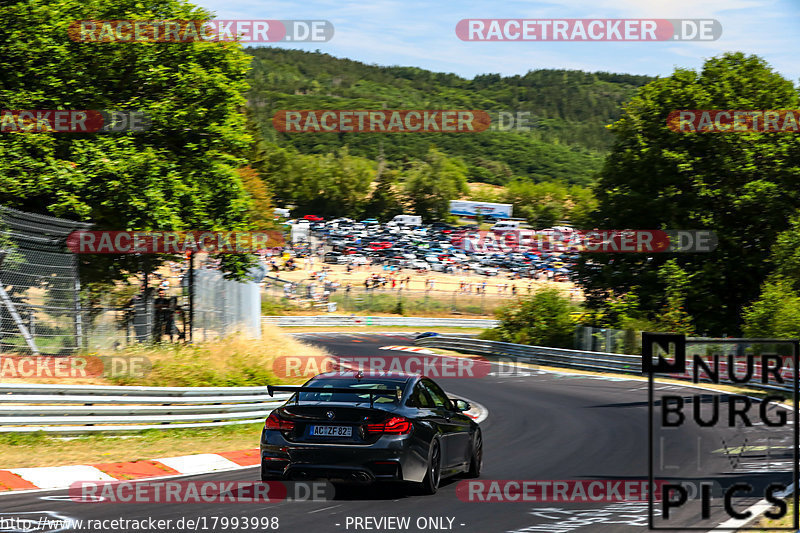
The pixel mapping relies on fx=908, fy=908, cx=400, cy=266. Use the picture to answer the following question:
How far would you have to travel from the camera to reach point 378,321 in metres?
57.9

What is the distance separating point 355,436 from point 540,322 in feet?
109

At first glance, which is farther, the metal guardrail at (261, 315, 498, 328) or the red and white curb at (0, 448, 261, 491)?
the metal guardrail at (261, 315, 498, 328)

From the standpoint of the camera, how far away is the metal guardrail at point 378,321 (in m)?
55.1

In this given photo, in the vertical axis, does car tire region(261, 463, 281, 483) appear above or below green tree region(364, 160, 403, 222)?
below

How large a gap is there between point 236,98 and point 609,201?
2111 centimetres

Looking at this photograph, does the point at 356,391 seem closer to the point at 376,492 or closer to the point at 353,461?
the point at 353,461

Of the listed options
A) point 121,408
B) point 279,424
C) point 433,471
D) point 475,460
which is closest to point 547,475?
point 475,460

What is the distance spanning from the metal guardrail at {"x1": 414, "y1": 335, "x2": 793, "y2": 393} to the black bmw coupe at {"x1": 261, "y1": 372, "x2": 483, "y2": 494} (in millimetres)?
20428

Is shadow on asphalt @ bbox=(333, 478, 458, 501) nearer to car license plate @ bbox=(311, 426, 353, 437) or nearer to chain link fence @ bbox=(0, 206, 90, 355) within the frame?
car license plate @ bbox=(311, 426, 353, 437)

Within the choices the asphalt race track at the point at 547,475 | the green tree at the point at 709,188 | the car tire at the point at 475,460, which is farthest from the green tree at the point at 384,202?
the car tire at the point at 475,460

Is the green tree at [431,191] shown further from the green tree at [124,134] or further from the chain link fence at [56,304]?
the chain link fence at [56,304]

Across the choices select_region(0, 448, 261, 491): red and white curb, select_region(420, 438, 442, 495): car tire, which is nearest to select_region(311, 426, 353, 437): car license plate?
select_region(420, 438, 442, 495): car tire

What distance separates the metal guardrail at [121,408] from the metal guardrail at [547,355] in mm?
16134

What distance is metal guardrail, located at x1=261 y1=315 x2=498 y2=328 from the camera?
55.1 meters
